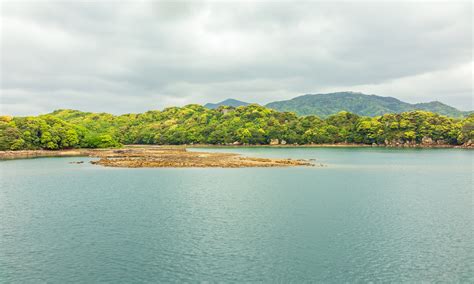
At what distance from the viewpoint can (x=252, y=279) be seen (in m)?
22.6

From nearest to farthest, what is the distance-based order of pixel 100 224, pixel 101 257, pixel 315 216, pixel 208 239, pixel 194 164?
pixel 101 257 < pixel 208 239 < pixel 100 224 < pixel 315 216 < pixel 194 164

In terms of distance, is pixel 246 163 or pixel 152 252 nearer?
pixel 152 252

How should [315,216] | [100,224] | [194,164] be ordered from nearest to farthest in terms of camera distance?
[100,224] < [315,216] < [194,164]

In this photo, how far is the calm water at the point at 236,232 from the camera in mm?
23984

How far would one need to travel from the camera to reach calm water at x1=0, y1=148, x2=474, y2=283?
23984 millimetres

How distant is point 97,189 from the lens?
187 ft

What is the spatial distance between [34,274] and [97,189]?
114 ft

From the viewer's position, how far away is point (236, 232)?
32625mm

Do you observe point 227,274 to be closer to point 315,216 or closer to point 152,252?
point 152,252

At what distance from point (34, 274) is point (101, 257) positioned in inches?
177

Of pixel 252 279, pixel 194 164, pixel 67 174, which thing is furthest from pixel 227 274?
pixel 194 164

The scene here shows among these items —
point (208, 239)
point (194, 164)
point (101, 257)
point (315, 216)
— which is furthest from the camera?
point (194, 164)

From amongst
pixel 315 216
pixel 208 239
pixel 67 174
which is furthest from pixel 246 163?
pixel 208 239

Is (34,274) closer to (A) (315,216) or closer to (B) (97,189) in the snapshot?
(A) (315,216)
